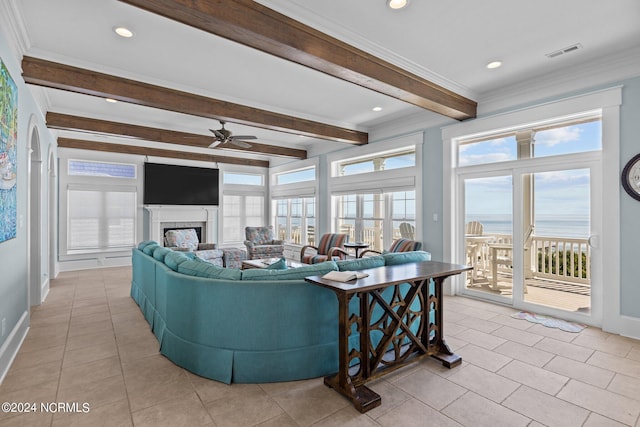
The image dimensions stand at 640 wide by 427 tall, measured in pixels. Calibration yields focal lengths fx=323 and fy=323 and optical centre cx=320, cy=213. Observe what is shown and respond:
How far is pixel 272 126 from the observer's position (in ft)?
17.3

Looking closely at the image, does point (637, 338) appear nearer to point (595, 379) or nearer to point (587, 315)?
point (587, 315)

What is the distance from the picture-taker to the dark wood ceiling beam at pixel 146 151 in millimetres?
6926

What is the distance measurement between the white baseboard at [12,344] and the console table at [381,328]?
2.53 meters

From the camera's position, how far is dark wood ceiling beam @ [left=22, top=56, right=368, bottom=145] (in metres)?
3.43

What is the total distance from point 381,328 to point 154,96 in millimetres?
3837

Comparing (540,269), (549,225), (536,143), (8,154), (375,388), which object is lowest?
(375,388)

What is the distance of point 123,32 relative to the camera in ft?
9.64

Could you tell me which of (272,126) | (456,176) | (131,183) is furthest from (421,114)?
(131,183)

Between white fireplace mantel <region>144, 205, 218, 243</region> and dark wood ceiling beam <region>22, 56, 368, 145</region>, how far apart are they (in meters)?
4.36

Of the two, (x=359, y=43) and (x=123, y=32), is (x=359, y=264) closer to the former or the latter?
(x=359, y=43)

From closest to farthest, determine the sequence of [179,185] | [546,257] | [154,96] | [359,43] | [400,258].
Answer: [359,43]
[400,258]
[154,96]
[546,257]
[179,185]

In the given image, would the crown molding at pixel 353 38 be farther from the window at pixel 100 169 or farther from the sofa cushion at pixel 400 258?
the window at pixel 100 169

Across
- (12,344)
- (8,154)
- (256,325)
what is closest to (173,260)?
(256,325)

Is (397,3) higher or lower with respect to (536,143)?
higher
